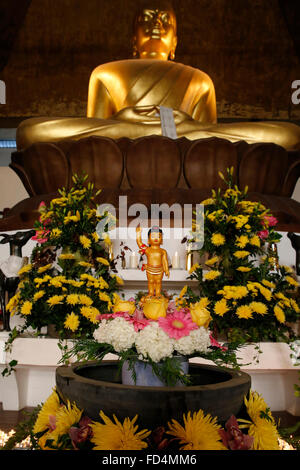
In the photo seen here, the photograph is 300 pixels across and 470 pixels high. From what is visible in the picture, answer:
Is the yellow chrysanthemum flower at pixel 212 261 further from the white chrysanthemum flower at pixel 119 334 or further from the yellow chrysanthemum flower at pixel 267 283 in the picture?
the white chrysanthemum flower at pixel 119 334

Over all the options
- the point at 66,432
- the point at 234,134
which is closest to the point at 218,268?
the point at 66,432

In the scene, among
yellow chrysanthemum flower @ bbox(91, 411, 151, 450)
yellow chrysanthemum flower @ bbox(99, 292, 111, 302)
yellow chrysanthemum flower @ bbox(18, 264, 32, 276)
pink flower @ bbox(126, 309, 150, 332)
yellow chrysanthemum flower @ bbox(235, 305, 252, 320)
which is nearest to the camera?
yellow chrysanthemum flower @ bbox(91, 411, 151, 450)

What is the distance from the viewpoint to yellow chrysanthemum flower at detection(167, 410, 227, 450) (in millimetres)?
943

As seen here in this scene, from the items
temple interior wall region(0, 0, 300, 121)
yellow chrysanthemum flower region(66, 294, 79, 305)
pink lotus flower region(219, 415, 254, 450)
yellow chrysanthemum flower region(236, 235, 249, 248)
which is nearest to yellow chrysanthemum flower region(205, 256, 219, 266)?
yellow chrysanthemum flower region(236, 235, 249, 248)

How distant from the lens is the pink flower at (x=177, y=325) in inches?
44.7

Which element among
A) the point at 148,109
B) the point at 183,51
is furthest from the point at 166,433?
the point at 183,51

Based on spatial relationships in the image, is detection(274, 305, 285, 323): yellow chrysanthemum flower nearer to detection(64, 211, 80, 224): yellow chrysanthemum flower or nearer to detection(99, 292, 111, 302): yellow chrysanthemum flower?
detection(99, 292, 111, 302): yellow chrysanthemum flower

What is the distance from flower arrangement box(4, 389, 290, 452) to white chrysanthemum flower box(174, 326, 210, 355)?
15 centimetres

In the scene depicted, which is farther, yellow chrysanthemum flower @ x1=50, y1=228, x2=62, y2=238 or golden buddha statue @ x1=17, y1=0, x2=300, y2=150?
golden buddha statue @ x1=17, y1=0, x2=300, y2=150

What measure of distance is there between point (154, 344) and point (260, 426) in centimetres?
28

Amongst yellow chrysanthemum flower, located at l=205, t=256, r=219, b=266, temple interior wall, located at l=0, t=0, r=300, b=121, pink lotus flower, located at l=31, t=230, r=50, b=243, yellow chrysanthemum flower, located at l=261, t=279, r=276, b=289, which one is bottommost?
yellow chrysanthemum flower, located at l=261, t=279, r=276, b=289

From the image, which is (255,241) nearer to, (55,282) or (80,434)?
(55,282)

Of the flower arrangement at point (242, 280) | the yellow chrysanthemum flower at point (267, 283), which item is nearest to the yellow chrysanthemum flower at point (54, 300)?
the flower arrangement at point (242, 280)

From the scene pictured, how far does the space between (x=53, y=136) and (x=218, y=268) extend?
7.17ft
